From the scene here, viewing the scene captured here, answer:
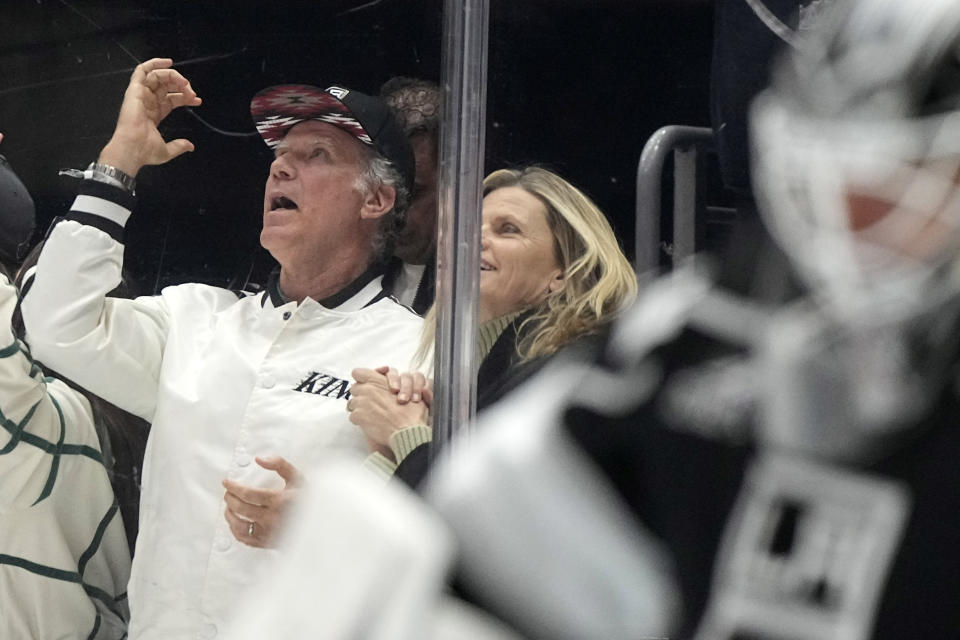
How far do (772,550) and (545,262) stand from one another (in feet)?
3.40

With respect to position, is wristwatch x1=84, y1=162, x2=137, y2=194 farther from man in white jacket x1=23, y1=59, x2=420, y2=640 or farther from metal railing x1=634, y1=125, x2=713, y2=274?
metal railing x1=634, y1=125, x2=713, y2=274

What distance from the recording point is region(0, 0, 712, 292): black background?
62.2 inches

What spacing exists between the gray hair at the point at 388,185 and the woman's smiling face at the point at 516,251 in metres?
0.12

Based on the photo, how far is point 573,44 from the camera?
1555 mm

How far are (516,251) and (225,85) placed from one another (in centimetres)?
44

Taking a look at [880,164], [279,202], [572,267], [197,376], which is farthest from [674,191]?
[880,164]

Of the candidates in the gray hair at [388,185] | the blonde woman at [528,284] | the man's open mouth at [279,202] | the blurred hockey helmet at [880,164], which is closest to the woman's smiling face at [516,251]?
the blonde woman at [528,284]

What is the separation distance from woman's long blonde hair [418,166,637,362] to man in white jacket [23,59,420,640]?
0.17 meters

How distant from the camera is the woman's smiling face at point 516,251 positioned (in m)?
1.62

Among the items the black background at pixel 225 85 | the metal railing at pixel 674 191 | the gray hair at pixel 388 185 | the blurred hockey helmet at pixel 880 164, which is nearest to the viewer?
the blurred hockey helmet at pixel 880 164

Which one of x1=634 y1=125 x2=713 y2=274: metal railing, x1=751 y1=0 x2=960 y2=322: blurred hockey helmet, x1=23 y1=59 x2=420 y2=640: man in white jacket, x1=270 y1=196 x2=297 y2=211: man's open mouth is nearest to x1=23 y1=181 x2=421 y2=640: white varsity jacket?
x1=23 y1=59 x2=420 y2=640: man in white jacket

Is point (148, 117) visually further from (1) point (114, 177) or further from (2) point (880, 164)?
(2) point (880, 164)

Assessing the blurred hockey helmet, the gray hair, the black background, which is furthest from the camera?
the gray hair

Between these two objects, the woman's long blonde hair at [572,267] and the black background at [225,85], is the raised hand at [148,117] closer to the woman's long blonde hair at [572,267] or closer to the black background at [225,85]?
the black background at [225,85]
